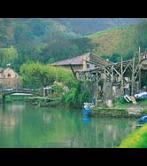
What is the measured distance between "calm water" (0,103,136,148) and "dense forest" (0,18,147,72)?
84cm

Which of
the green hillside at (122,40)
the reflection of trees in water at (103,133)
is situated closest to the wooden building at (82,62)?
the green hillside at (122,40)

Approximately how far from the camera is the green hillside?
9109 millimetres

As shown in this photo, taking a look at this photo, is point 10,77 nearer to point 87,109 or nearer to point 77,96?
point 77,96

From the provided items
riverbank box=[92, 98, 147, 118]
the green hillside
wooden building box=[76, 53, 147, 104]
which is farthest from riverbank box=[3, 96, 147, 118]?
the green hillside

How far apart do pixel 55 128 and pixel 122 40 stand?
1.81 metres

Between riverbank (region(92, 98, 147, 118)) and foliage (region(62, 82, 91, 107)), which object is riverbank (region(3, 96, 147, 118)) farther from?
foliage (region(62, 82, 91, 107))

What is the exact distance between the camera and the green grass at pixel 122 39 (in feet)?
29.9

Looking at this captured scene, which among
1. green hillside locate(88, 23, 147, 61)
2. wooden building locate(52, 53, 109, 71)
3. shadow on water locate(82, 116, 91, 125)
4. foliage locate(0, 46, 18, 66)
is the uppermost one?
green hillside locate(88, 23, 147, 61)

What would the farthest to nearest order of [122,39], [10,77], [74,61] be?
[74,61] → [10,77] → [122,39]

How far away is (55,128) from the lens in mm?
8734

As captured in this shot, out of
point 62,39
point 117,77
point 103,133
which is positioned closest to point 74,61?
point 62,39
